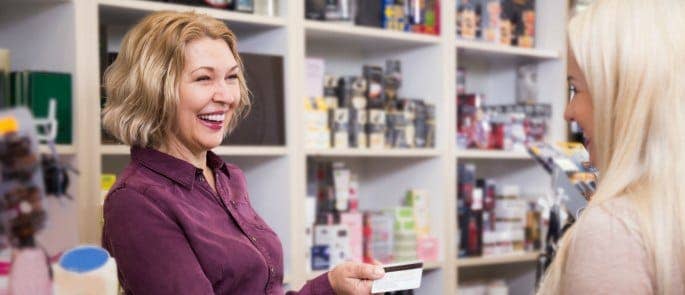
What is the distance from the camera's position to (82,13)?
2.19 metres

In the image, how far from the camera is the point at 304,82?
9.51 feet

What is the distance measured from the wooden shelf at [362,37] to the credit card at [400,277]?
1370 millimetres

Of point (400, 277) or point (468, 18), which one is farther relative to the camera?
point (468, 18)

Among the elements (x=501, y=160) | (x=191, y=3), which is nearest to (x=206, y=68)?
(x=191, y=3)

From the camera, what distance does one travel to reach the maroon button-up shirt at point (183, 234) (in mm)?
1441

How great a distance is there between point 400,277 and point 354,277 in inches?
7.2

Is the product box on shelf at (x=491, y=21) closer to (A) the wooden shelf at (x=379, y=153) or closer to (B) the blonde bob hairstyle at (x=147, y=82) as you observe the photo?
(A) the wooden shelf at (x=379, y=153)

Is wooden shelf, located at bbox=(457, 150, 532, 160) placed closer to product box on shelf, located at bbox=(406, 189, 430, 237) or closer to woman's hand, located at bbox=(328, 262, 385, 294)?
product box on shelf, located at bbox=(406, 189, 430, 237)

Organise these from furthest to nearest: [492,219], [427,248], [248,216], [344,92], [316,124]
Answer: [492,219] < [427,248] < [344,92] < [316,124] < [248,216]

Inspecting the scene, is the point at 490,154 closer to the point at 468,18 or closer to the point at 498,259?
the point at 498,259

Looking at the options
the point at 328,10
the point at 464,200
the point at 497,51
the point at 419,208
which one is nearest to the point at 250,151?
the point at 328,10

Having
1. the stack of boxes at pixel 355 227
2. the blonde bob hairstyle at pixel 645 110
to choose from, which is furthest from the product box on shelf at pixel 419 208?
the blonde bob hairstyle at pixel 645 110

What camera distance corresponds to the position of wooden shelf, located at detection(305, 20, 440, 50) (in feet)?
9.46

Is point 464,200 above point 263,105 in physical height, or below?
below
